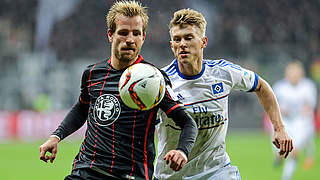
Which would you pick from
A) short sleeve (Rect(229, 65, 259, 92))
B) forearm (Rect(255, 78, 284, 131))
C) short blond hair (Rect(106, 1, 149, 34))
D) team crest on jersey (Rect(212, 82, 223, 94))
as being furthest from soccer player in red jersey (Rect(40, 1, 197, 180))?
forearm (Rect(255, 78, 284, 131))

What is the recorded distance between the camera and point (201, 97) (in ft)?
15.3

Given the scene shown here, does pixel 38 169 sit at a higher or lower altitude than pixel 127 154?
lower

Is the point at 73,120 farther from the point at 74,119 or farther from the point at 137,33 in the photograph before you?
the point at 137,33

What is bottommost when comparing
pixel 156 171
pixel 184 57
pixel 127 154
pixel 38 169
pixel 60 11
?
pixel 38 169

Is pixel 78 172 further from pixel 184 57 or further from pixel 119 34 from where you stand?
pixel 184 57

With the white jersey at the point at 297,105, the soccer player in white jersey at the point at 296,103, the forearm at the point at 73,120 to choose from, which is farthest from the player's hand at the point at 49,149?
the white jersey at the point at 297,105

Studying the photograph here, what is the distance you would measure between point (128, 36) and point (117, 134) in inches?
30.0

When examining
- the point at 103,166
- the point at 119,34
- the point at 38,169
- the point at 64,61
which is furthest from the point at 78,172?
the point at 64,61

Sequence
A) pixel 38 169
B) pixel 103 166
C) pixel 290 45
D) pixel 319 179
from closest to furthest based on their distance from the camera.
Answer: pixel 103 166, pixel 319 179, pixel 38 169, pixel 290 45

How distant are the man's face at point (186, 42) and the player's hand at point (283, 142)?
1030 mm

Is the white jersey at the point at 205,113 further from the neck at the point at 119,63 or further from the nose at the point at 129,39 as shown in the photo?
the nose at the point at 129,39

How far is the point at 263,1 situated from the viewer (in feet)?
82.2

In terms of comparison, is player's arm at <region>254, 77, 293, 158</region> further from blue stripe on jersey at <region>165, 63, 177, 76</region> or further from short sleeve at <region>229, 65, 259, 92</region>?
blue stripe on jersey at <region>165, 63, 177, 76</region>

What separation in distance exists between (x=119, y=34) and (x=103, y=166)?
1028 millimetres
